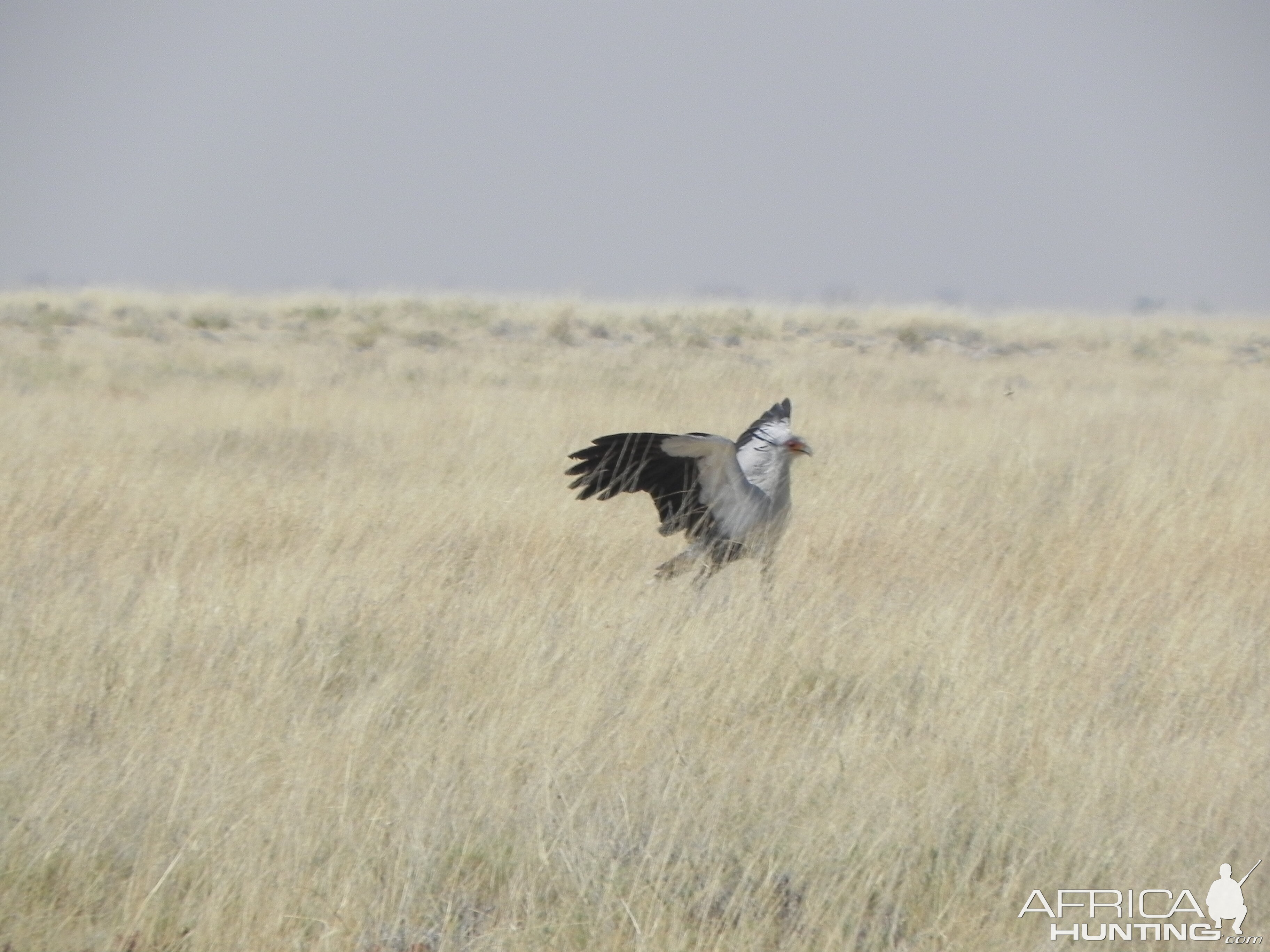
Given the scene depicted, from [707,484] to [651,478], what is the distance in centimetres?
28

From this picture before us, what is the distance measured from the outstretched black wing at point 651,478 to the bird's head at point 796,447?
41cm

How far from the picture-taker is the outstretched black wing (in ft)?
19.4

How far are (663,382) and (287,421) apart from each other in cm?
441

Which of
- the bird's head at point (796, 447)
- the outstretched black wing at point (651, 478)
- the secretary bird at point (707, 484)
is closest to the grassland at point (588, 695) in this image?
the secretary bird at point (707, 484)

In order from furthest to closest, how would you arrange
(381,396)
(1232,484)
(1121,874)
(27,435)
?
(381,396) < (27,435) < (1232,484) < (1121,874)

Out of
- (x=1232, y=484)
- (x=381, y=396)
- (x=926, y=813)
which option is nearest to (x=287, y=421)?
(x=381, y=396)

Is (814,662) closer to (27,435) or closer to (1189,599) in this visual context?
(1189,599)

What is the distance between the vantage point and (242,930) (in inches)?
110

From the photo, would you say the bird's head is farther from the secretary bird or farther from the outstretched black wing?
the outstretched black wing

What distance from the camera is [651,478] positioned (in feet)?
19.8

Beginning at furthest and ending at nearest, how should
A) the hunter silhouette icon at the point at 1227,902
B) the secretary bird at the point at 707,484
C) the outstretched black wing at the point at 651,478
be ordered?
the outstretched black wing at the point at 651,478
the secretary bird at the point at 707,484
the hunter silhouette icon at the point at 1227,902

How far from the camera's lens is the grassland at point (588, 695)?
9.77 feet

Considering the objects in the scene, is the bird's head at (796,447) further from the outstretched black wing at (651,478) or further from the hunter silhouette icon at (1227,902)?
the hunter silhouette icon at (1227,902)

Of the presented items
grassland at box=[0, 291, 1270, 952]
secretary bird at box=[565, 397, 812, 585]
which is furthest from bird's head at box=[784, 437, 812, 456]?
grassland at box=[0, 291, 1270, 952]
